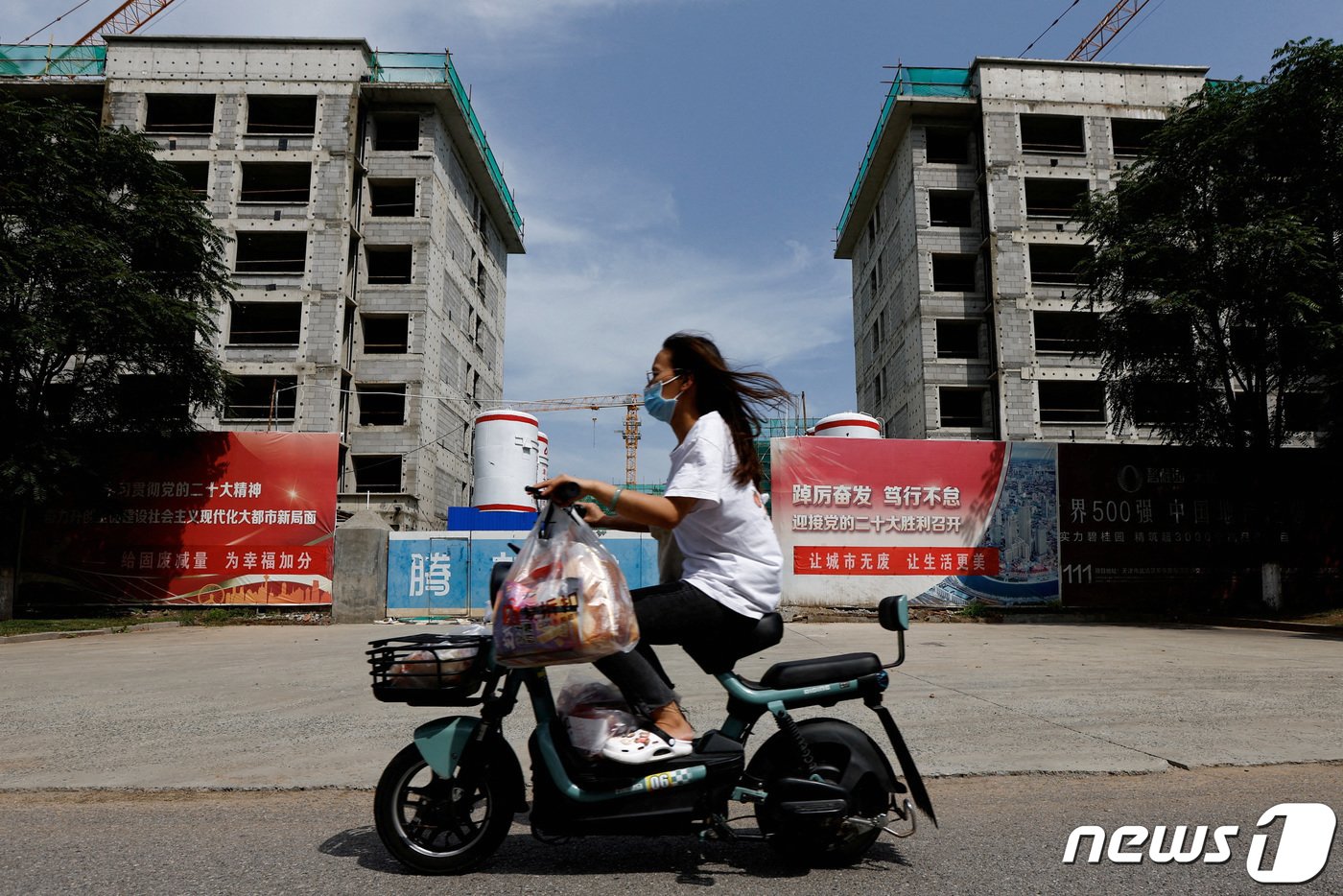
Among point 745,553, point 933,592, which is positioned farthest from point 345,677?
point 933,592

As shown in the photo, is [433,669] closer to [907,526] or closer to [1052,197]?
[907,526]

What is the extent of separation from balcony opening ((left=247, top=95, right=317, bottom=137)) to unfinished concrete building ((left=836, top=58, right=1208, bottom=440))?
23379 mm

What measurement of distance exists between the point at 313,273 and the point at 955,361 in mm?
25001

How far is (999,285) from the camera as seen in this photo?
3312cm

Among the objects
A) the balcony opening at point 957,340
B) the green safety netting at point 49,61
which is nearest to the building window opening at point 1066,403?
the balcony opening at point 957,340

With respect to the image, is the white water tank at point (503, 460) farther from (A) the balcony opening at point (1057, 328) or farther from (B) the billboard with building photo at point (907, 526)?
(A) the balcony opening at point (1057, 328)

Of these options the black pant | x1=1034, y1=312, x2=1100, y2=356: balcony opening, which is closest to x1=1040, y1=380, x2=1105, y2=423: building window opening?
x1=1034, y1=312, x2=1100, y2=356: balcony opening

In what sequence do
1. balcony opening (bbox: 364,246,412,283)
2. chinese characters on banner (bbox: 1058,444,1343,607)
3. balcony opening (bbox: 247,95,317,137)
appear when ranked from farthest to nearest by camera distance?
balcony opening (bbox: 364,246,412,283) → balcony opening (bbox: 247,95,317,137) → chinese characters on banner (bbox: 1058,444,1343,607)

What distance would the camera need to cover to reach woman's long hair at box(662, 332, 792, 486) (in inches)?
118

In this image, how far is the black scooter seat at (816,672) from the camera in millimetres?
2855

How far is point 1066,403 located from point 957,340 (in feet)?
16.5

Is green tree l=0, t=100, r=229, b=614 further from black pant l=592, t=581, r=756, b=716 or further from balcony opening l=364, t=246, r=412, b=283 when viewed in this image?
balcony opening l=364, t=246, r=412, b=283

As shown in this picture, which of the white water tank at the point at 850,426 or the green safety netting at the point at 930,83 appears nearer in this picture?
the white water tank at the point at 850,426

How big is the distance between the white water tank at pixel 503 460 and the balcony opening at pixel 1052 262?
21.2 metres
